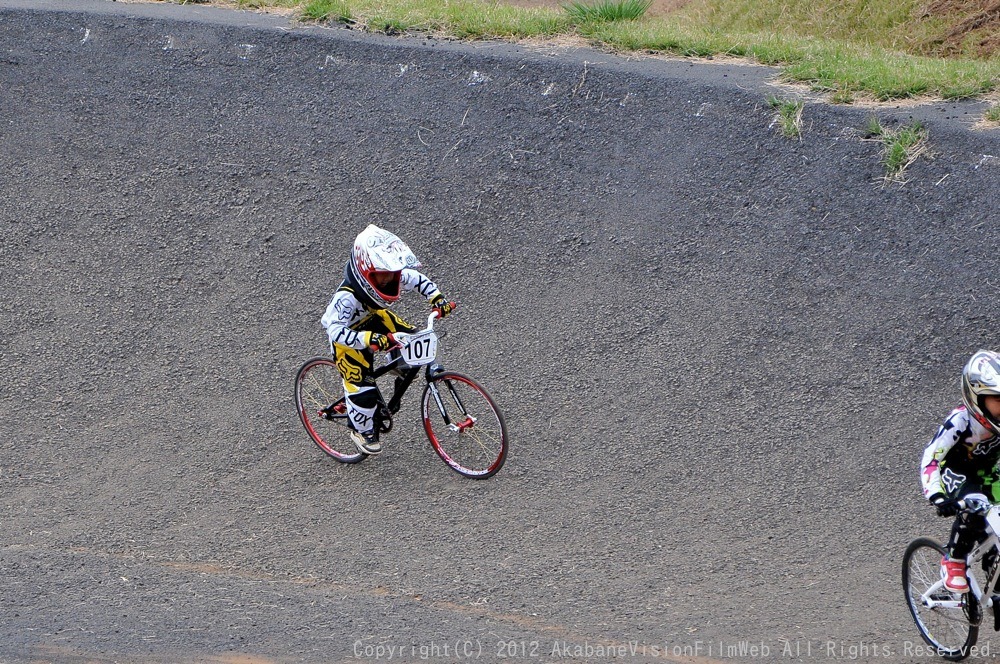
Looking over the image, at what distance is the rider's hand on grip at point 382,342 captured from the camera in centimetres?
706

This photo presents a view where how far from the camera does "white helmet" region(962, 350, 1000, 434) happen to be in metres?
4.84

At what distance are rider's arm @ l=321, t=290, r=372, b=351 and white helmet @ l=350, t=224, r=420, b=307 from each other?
0.49 feet

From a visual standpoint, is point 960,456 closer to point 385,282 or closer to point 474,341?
point 385,282

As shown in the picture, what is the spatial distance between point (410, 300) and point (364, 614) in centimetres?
436

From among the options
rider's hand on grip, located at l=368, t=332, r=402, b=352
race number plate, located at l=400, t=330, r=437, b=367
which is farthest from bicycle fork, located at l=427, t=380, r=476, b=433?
rider's hand on grip, located at l=368, t=332, r=402, b=352

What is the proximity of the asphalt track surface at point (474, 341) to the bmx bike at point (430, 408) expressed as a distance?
20 cm

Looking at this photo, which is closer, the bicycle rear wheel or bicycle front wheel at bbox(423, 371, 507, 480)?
bicycle front wheel at bbox(423, 371, 507, 480)

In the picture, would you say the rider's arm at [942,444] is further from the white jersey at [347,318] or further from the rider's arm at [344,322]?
the rider's arm at [344,322]

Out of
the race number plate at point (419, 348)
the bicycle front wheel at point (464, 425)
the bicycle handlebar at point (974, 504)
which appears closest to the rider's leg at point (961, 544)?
the bicycle handlebar at point (974, 504)

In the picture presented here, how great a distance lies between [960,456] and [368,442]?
436 cm

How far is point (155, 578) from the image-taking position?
6.54m

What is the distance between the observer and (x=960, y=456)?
526 cm

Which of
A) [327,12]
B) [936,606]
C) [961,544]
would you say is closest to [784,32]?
[327,12]

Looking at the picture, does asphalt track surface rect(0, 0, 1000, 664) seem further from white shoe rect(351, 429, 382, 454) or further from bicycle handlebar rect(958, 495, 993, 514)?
bicycle handlebar rect(958, 495, 993, 514)
